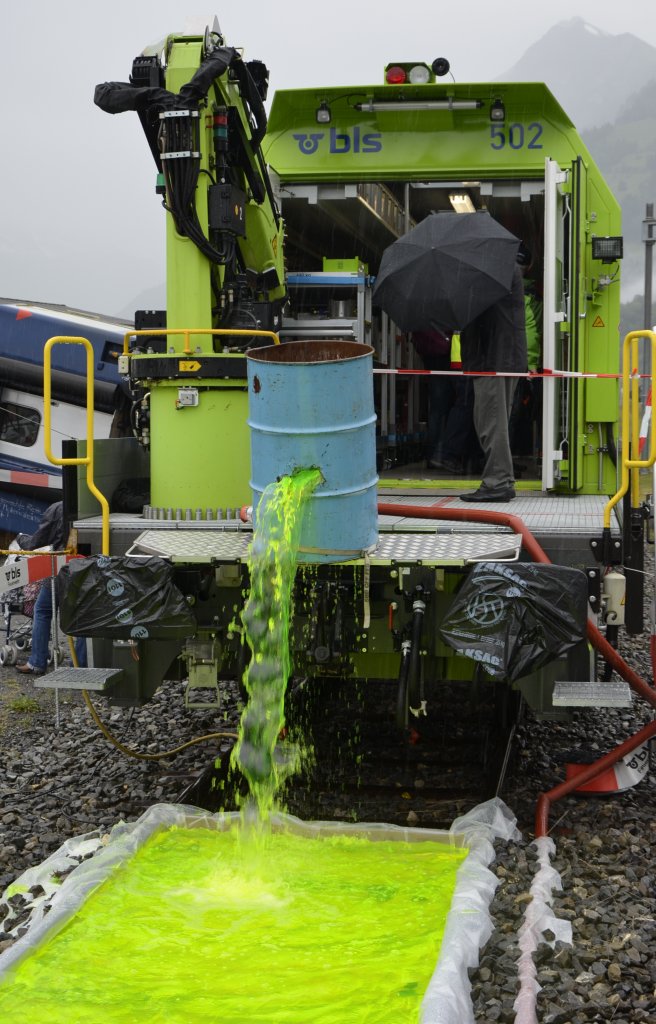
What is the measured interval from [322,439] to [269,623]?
0.84 metres

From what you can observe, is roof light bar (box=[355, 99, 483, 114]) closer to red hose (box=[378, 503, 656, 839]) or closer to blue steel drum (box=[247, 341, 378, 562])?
red hose (box=[378, 503, 656, 839])

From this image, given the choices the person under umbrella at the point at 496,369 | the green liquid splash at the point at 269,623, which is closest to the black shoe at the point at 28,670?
the person under umbrella at the point at 496,369

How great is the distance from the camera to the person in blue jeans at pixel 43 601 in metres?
8.27

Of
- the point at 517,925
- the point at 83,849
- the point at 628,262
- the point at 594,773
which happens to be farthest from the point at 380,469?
the point at 628,262

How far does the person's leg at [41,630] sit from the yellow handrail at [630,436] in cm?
487

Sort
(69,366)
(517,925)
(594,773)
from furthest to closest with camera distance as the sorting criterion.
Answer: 1. (69,366)
2. (594,773)
3. (517,925)

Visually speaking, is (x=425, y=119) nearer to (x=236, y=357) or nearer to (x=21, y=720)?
(x=236, y=357)

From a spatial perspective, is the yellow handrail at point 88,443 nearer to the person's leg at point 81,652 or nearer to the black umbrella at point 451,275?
the person's leg at point 81,652

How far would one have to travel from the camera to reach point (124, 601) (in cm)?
498

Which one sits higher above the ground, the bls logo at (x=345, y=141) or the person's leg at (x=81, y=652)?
the bls logo at (x=345, y=141)

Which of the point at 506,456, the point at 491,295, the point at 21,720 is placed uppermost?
the point at 491,295

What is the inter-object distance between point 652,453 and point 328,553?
1.50m

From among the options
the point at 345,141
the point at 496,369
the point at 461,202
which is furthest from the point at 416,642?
the point at 461,202

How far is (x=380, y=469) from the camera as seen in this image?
900cm
